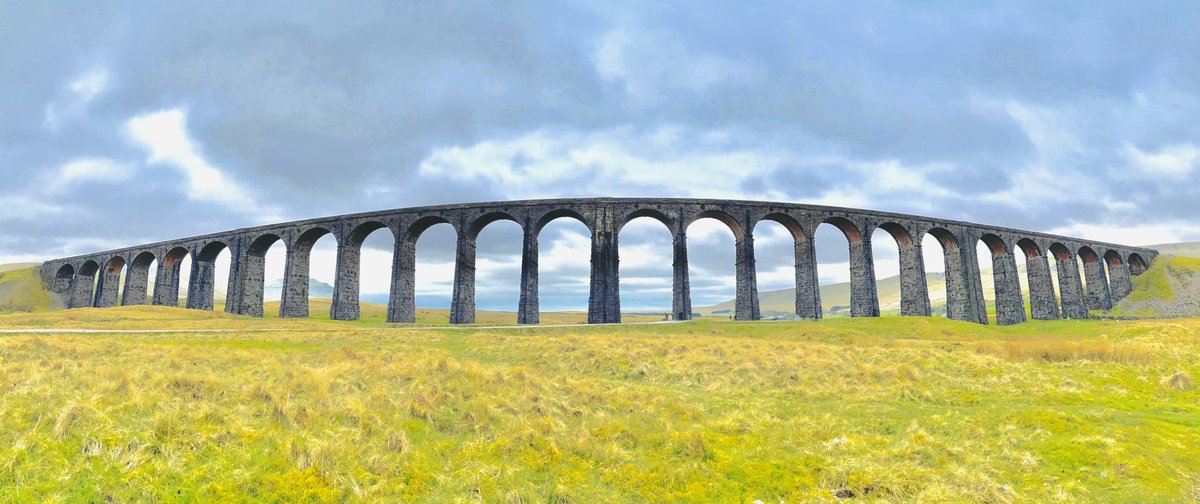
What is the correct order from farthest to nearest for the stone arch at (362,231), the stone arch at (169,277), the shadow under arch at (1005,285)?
the stone arch at (169,277), the shadow under arch at (1005,285), the stone arch at (362,231)

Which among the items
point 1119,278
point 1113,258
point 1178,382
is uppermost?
point 1113,258

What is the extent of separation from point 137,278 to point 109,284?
5.84 m

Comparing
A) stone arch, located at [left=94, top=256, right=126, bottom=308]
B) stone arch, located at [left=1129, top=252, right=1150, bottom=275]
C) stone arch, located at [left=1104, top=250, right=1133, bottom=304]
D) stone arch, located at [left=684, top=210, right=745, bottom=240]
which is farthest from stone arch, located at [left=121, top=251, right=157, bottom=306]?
stone arch, located at [left=1129, top=252, right=1150, bottom=275]

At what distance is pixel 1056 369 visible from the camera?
16250 millimetres

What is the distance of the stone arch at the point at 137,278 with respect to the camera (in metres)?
64.0

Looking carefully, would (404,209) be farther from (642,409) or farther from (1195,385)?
(1195,385)

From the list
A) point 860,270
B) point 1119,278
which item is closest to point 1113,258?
point 1119,278

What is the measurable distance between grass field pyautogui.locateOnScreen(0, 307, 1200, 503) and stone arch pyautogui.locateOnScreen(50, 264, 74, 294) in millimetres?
83586

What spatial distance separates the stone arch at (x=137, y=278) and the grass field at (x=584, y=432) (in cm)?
6155

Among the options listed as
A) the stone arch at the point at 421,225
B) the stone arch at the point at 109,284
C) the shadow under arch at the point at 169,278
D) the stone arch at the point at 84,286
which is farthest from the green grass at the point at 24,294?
the stone arch at the point at 421,225

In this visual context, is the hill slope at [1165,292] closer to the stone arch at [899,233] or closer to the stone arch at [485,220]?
the stone arch at [899,233]

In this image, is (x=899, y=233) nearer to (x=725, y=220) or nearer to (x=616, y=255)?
(x=725, y=220)

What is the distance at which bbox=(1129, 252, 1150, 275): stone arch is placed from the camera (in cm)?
6950

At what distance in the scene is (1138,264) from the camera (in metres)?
70.1
